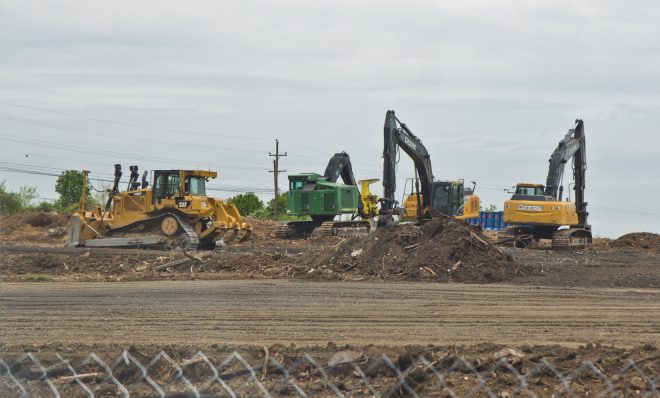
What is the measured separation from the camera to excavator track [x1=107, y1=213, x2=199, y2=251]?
3334 cm

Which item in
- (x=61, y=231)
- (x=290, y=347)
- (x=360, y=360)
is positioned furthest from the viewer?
(x=61, y=231)

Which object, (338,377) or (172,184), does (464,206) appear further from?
(338,377)

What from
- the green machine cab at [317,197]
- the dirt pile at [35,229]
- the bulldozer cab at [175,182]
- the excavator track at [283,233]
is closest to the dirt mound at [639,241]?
the green machine cab at [317,197]

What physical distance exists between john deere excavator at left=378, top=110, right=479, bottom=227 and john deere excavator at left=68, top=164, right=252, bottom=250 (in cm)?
603

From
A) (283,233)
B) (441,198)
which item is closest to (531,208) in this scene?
(441,198)

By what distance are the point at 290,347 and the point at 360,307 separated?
5.97m

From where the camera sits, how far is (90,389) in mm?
8969

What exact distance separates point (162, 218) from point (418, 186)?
1115cm

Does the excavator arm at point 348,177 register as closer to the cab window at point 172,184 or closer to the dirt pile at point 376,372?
the cab window at point 172,184

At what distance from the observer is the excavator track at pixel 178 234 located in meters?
33.3

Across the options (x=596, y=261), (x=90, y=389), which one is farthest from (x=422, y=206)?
(x=90, y=389)

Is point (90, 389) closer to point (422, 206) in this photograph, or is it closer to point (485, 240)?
point (485, 240)

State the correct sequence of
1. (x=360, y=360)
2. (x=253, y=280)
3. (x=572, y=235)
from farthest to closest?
(x=572, y=235), (x=253, y=280), (x=360, y=360)

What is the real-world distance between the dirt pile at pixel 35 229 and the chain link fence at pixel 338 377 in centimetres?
3798
